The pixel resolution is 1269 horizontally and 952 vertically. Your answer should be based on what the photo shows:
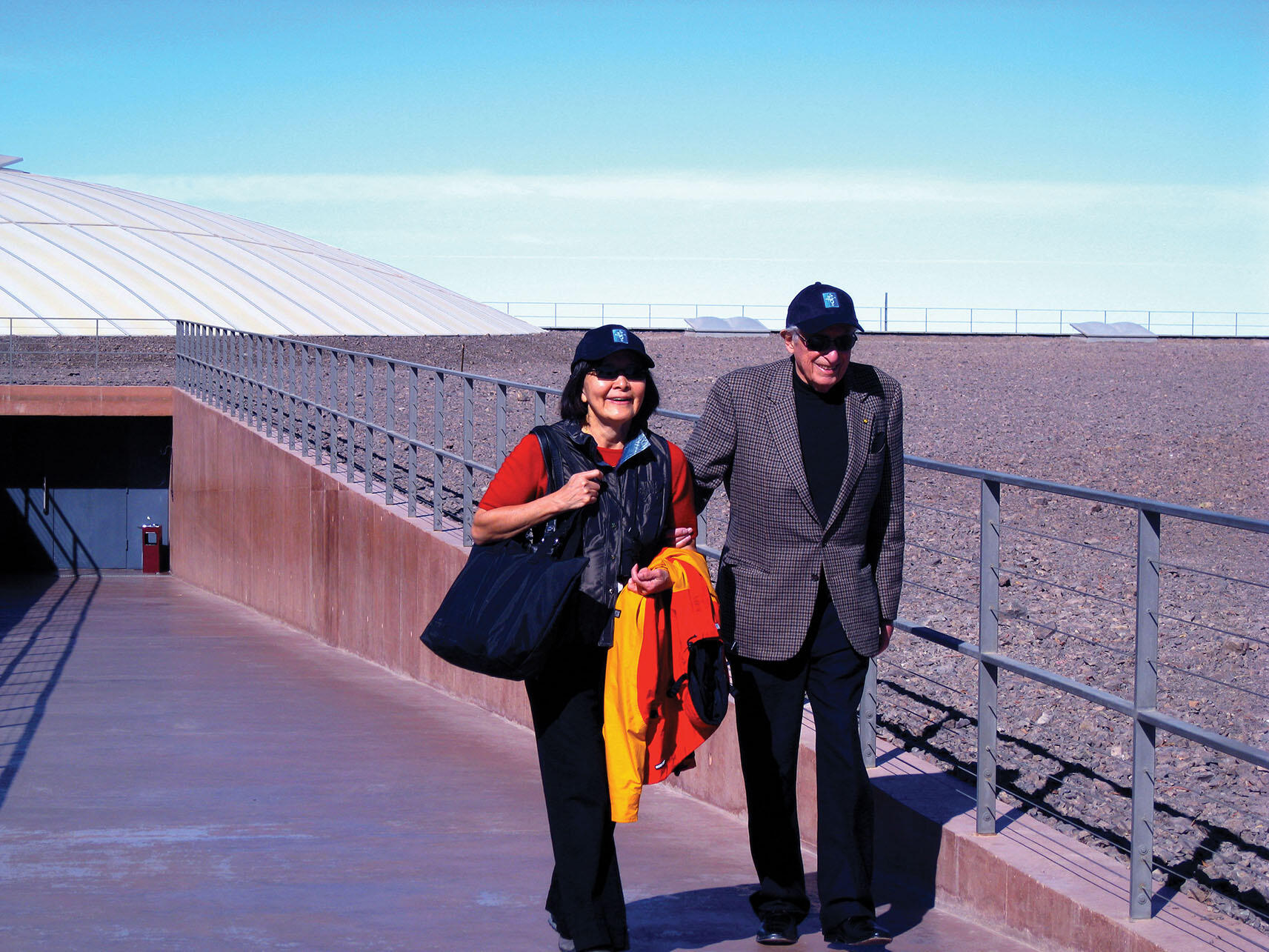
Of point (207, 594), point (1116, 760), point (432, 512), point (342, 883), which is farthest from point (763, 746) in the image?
point (207, 594)

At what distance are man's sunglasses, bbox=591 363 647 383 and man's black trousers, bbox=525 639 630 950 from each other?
2.38 ft

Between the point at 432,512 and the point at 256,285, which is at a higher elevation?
the point at 256,285

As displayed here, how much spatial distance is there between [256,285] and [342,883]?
1375 inches

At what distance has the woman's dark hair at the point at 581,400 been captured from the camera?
421 centimetres

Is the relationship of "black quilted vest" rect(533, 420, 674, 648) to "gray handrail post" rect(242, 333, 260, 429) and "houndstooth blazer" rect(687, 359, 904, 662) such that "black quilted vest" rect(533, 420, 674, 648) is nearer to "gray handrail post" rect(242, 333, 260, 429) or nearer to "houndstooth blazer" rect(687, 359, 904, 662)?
"houndstooth blazer" rect(687, 359, 904, 662)

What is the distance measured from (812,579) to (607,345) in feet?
2.99

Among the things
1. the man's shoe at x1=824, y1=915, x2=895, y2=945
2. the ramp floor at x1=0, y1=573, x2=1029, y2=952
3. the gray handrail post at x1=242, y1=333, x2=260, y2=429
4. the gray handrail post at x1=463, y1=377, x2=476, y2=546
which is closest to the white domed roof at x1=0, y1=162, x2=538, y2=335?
the gray handrail post at x1=242, y1=333, x2=260, y2=429

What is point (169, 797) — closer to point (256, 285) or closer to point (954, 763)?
point (954, 763)

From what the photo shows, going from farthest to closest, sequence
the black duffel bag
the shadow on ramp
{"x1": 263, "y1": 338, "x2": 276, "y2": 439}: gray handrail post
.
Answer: {"x1": 263, "y1": 338, "x2": 276, "y2": 439}: gray handrail post < the shadow on ramp < the black duffel bag

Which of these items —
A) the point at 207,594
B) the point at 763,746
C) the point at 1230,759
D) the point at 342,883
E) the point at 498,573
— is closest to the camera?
the point at 498,573

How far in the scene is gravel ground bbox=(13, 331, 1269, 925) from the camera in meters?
5.57

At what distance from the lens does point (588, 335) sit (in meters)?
4.16

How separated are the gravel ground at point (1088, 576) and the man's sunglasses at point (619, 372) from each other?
1329mm

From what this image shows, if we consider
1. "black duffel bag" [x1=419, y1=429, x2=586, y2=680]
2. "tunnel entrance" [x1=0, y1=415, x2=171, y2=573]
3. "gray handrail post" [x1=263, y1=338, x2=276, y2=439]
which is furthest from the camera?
"tunnel entrance" [x1=0, y1=415, x2=171, y2=573]
